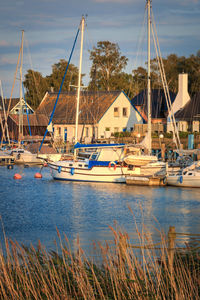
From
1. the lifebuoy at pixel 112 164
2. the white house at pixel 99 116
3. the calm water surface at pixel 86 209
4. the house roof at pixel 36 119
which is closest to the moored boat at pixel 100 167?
the lifebuoy at pixel 112 164

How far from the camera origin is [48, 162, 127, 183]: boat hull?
39781mm

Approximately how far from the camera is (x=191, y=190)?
118 ft

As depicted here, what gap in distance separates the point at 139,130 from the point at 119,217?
39.9 meters

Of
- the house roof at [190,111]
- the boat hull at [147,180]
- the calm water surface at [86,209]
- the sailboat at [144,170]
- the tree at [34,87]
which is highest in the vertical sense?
the tree at [34,87]

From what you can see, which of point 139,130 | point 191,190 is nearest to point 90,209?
point 191,190

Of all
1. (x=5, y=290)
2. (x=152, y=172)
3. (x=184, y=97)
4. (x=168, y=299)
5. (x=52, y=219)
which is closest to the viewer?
(x=168, y=299)

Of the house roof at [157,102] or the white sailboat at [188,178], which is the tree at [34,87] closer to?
the house roof at [157,102]

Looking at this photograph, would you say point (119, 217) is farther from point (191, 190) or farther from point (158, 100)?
point (158, 100)

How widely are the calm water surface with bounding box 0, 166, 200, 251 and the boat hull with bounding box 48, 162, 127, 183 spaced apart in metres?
0.59

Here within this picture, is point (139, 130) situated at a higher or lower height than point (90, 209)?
higher

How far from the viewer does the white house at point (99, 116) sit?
7288 cm

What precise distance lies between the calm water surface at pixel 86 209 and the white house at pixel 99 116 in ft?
97.0

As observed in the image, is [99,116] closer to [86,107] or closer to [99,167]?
[86,107]

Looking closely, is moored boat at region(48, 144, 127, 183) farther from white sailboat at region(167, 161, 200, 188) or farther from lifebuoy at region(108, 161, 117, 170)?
white sailboat at region(167, 161, 200, 188)
